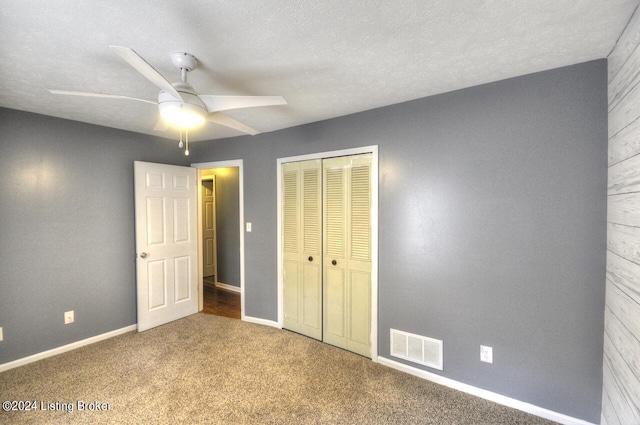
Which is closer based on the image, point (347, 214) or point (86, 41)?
point (86, 41)

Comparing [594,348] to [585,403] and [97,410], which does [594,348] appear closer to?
[585,403]

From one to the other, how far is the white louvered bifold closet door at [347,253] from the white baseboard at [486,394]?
334 millimetres

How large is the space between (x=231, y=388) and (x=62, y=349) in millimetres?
1994

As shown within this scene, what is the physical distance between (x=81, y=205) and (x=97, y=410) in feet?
6.64

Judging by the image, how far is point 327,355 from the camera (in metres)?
2.77

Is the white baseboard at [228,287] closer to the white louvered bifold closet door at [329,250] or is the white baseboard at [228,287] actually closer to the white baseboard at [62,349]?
the white baseboard at [62,349]

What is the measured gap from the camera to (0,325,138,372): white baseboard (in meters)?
2.58

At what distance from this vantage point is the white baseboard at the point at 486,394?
1899 millimetres

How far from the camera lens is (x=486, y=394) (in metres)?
2.14

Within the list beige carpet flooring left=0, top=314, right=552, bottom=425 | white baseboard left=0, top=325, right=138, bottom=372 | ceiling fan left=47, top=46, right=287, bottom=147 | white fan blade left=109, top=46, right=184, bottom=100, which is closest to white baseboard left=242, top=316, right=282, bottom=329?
beige carpet flooring left=0, top=314, right=552, bottom=425

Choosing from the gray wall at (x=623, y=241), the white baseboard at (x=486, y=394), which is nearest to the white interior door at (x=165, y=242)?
the white baseboard at (x=486, y=394)

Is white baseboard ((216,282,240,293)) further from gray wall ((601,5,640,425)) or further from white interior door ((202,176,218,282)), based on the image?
gray wall ((601,5,640,425))

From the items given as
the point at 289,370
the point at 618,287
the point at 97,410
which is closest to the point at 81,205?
the point at 97,410

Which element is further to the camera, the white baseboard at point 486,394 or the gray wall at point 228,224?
the gray wall at point 228,224
